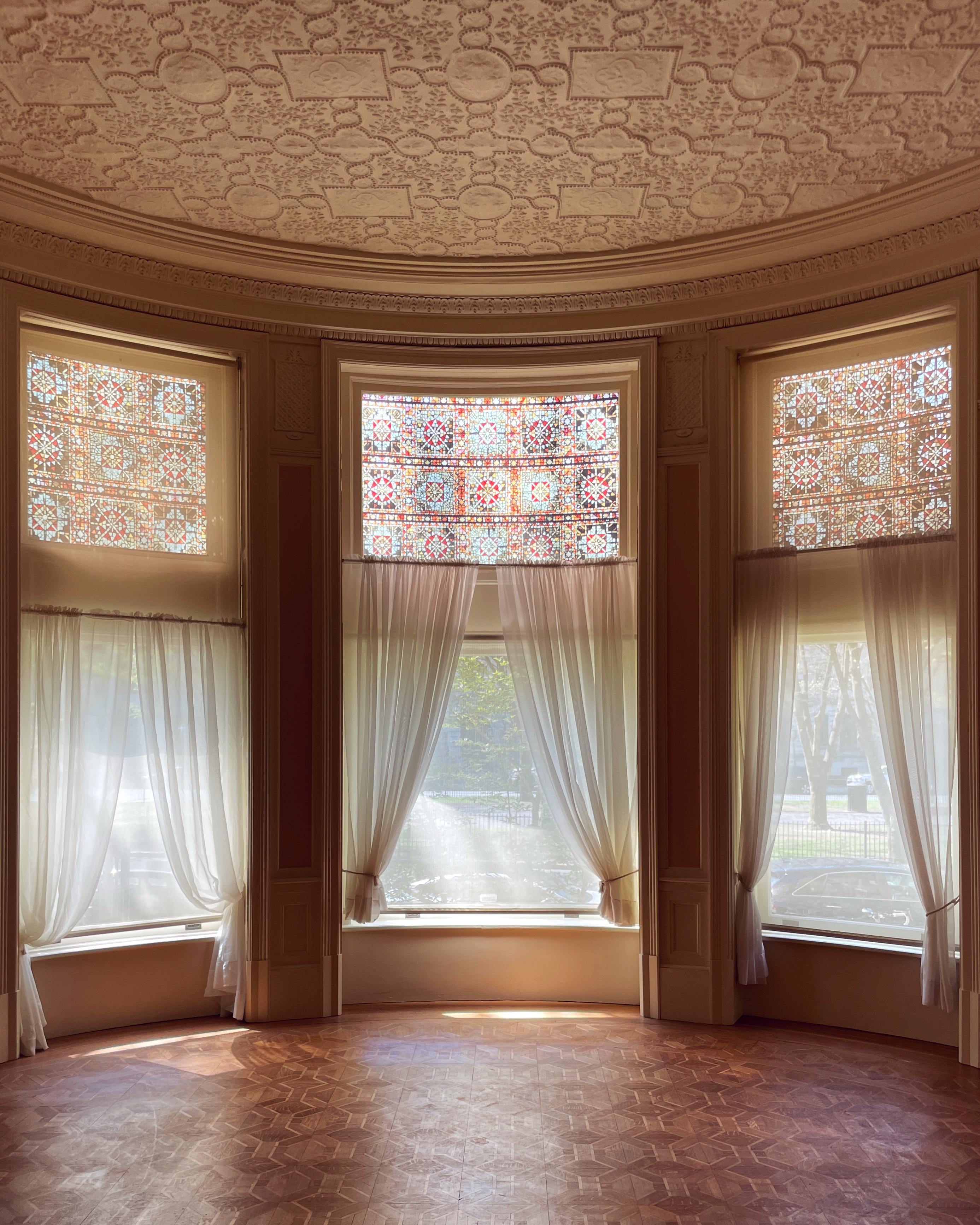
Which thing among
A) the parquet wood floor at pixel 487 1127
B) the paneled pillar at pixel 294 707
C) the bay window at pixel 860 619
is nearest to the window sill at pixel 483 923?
the paneled pillar at pixel 294 707

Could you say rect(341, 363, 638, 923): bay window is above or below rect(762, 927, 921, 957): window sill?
above

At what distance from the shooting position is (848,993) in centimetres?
557

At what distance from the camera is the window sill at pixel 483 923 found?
241 inches

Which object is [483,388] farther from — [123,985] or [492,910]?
[123,985]

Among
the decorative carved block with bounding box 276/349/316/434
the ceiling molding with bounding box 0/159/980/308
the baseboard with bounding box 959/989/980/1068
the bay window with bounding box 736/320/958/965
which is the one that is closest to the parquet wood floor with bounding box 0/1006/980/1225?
the baseboard with bounding box 959/989/980/1068

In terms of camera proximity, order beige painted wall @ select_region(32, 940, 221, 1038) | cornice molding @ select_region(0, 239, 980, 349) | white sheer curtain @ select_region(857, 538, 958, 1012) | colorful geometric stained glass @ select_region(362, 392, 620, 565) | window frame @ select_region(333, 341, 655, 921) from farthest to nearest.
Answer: colorful geometric stained glass @ select_region(362, 392, 620, 565) < window frame @ select_region(333, 341, 655, 921) < beige painted wall @ select_region(32, 940, 221, 1038) < cornice molding @ select_region(0, 239, 980, 349) < white sheer curtain @ select_region(857, 538, 958, 1012)

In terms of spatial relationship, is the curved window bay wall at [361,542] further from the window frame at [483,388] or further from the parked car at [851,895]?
the parked car at [851,895]

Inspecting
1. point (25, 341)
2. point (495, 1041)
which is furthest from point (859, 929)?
point (25, 341)

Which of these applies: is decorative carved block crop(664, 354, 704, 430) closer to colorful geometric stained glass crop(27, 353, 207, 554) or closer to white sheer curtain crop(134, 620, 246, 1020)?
colorful geometric stained glass crop(27, 353, 207, 554)

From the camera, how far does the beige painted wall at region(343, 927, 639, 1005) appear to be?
20.0 feet

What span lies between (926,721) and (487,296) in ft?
10.9

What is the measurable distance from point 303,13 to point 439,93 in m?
0.67

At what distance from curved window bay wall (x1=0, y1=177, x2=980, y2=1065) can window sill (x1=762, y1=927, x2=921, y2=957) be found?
2cm

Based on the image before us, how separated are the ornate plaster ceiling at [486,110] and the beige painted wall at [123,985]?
381 cm
